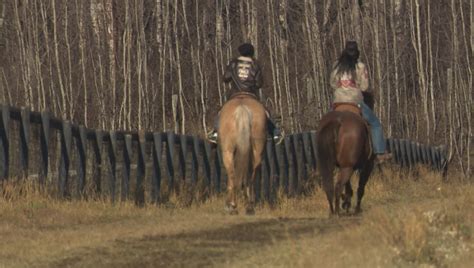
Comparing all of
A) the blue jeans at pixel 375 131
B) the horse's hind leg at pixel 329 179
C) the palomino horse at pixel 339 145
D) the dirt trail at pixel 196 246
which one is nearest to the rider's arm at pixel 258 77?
the palomino horse at pixel 339 145

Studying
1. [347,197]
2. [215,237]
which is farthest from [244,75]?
[215,237]

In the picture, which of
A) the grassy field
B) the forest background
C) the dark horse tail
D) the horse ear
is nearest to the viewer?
the grassy field

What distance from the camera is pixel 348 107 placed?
1752 cm

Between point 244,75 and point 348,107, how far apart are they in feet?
5.10

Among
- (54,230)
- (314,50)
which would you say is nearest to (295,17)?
(314,50)

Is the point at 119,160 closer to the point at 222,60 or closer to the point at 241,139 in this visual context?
the point at 241,139

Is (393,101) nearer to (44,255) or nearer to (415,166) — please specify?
(415,166)

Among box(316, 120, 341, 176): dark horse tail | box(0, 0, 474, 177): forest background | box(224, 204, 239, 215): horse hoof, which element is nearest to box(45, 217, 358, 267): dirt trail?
box(316, 120, 341, 176): dark horse tail

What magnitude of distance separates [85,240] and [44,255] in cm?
117

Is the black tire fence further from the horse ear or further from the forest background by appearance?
the forest background

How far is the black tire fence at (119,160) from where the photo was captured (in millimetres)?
17250

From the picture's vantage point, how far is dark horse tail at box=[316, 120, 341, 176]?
A: 16.7m

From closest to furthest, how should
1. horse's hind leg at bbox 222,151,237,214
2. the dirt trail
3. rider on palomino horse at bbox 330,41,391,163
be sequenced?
the dirt trail, horse's hind leg at bbox 222,151,237,214, rider on palomino horse at bbox 330,41,391,163

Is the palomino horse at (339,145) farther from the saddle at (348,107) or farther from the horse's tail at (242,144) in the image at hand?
the horse's tail at (242,144)
